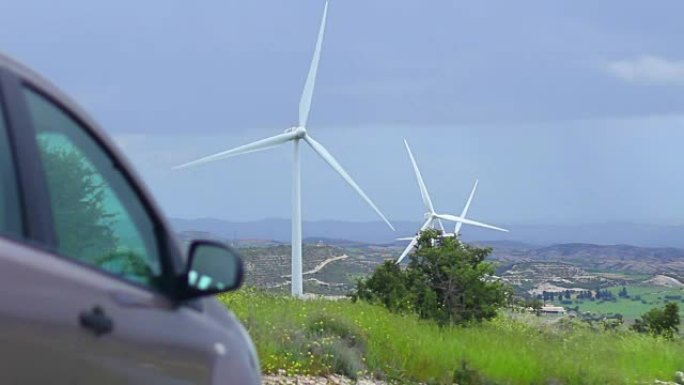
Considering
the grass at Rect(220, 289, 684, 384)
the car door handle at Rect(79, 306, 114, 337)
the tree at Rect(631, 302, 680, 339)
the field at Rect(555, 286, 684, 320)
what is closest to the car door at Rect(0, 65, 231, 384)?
the car door handle at Rect(79, 306, 114, 337)

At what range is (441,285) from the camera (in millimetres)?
22156

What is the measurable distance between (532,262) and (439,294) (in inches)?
2176

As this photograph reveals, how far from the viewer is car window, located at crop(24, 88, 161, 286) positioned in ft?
11.6

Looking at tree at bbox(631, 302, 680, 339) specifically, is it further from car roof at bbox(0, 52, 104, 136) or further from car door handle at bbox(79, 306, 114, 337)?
car door handle at bbox(79, 306, 114, 337)

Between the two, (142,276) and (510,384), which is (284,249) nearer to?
(510,384)

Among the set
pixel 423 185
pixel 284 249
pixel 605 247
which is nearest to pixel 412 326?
pixel 423 185

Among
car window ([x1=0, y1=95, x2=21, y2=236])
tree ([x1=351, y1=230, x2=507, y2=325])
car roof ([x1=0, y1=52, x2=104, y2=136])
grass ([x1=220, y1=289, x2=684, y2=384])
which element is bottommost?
grass ([x1=220, y1=289, x2=684, y2=384])

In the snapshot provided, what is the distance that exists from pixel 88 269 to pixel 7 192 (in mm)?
351

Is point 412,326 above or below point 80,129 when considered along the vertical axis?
below

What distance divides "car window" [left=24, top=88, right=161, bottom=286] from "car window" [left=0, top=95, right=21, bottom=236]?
16 cm

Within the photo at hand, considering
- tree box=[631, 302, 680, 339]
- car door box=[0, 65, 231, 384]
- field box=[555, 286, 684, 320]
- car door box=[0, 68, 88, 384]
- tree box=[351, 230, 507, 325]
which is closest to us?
car door box=[0, 68, 88, 384]

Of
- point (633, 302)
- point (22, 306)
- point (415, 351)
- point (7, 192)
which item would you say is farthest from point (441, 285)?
point (633, 302)

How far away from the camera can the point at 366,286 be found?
23.2m

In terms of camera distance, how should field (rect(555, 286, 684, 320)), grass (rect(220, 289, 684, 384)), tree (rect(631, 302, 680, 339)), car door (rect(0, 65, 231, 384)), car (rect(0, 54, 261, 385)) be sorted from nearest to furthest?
car (rect(0, 54, 261, 385)) → car door (rect(0, 65, 231, 384)) → grass (rect(220, 289, 684, 384)) → tree (rect(631, 302, 680, 339)) → field (rect(555, 286, 684, 320))
